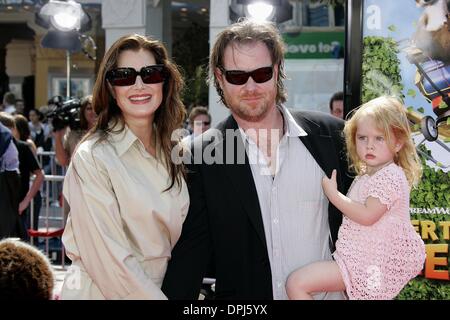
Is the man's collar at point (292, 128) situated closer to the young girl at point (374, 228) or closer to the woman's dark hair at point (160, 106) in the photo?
the young girl at point (374, 228)

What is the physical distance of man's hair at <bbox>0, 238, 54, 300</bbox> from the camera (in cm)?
209

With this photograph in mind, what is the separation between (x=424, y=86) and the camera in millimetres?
3740

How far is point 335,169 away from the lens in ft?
8.87

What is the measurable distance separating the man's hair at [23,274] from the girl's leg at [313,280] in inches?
36.0

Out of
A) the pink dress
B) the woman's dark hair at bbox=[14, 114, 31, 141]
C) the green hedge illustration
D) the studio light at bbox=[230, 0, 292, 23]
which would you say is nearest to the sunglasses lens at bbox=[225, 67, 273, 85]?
the pink dress

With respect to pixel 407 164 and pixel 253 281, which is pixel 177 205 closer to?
pixel 253 281

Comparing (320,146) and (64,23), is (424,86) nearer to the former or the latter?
(320,146)

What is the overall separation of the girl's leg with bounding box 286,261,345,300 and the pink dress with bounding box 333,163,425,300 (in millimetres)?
37

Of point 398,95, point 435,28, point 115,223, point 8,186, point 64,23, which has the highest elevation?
point 64,23

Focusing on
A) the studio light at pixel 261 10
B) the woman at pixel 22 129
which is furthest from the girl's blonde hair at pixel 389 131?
the woman at pixel 22 129

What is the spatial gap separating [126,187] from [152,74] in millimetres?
503

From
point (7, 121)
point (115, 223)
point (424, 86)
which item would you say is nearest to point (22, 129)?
point (7, 121)

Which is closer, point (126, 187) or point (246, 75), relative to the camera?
point (126, 187)

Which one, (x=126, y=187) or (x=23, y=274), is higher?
(x=126, y=187)
